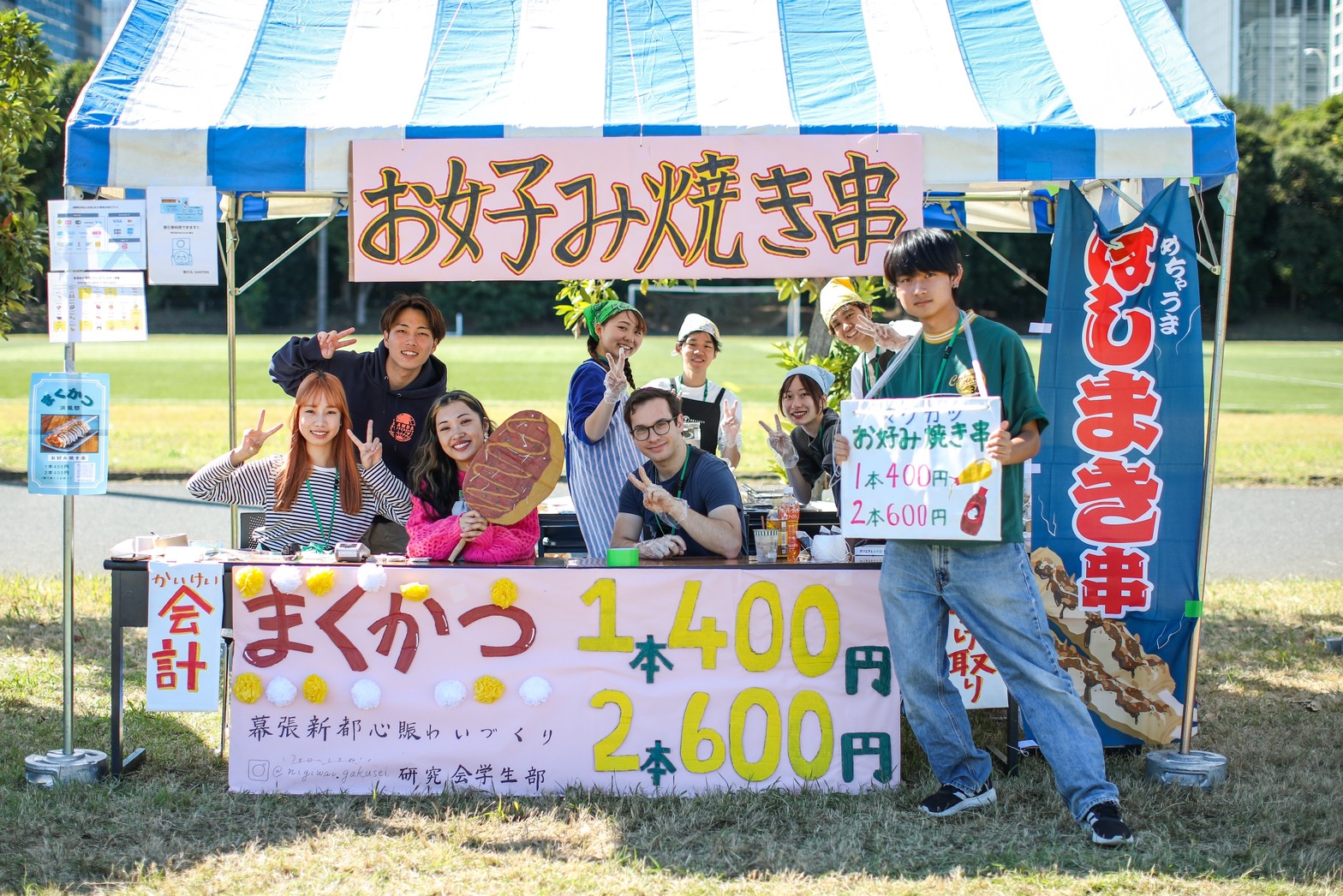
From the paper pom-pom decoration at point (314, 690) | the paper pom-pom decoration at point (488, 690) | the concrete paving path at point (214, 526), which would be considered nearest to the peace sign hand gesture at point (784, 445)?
the paper pom-pom decoration at point (488, 690)

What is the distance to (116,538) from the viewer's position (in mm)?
8273

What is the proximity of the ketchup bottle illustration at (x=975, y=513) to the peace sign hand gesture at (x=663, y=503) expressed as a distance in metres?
0.91

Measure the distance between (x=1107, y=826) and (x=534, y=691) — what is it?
1.76 m

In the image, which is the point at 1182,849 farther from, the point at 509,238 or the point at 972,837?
the point at 509,238

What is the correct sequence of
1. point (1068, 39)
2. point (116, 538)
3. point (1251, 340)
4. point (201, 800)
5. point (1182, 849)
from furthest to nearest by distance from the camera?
point (1251, 340) < point (116, 538) < point (1068, 39) < point (201, 800) < point (1182, 849)

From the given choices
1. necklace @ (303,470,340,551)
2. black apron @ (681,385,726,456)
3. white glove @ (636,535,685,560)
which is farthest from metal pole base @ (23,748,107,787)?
black apron @ (681,385,726,456)

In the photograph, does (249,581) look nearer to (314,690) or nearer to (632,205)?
(314,690)

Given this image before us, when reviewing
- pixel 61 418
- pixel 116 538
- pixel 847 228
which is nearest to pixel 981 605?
pixel 847 228

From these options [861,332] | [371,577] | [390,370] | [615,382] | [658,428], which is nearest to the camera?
[371,577]

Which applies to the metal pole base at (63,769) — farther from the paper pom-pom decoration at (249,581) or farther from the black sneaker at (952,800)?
the black sneaker at (952,800)

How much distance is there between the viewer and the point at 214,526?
8961 millimetres

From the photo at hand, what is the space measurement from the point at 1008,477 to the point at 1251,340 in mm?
48654

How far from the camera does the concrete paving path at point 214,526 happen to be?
774cm

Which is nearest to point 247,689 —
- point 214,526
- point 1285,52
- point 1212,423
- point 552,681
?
point 552,681
